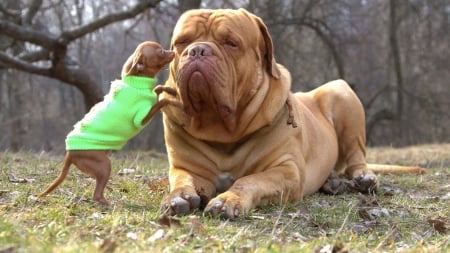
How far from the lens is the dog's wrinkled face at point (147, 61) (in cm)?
377

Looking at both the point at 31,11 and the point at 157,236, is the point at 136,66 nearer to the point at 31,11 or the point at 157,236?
the point at 157,236

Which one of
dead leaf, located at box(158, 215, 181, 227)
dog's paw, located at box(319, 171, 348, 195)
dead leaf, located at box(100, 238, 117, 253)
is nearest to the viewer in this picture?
dead leaf, located at box(100, 238, 117, 253)

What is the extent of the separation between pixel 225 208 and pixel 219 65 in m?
0.92

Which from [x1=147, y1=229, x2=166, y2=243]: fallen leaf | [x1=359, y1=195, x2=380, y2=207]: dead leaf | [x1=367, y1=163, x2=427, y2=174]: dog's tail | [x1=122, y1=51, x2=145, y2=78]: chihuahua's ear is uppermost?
[x1=122, y1=51, x2=145, y2=78]: chihuahua's ear

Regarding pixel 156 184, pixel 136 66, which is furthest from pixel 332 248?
pixel 156 184

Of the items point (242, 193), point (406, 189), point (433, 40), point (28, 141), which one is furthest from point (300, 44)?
point (242, 193)

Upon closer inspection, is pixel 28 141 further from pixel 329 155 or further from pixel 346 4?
pixel 329 155

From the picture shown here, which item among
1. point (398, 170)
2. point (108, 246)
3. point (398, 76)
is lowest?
point (398, 76)

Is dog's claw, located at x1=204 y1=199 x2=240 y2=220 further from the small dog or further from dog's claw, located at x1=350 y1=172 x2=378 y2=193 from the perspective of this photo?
dog's claw, located at x1=350 y1=172 x2=378 y2=193

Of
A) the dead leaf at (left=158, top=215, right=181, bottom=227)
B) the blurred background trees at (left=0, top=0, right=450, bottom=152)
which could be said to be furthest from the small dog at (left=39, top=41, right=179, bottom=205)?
the blurred background trees at (left=0, top=0, right=450, bottom=152)

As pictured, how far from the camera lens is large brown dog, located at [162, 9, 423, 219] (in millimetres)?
3930

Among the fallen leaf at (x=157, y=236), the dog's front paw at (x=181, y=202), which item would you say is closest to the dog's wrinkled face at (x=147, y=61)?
the dog's front paw at (x=181, y=202)

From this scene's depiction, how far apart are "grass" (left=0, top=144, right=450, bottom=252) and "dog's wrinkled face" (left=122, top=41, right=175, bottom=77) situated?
2.64ft

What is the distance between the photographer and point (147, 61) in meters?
3.79
